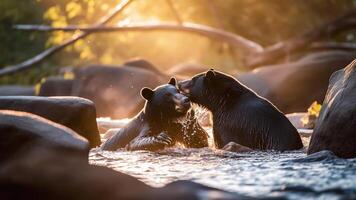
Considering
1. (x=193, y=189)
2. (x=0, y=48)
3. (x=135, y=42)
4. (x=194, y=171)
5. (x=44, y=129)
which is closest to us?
(x=193, y=189)

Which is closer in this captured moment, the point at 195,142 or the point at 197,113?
the point at 195,142

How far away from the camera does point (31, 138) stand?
4945 mm

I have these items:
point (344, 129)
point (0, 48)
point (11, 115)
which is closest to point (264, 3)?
point (0, 48)

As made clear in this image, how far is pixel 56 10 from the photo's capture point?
17.7m

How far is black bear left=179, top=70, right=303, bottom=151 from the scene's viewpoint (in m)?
7.86

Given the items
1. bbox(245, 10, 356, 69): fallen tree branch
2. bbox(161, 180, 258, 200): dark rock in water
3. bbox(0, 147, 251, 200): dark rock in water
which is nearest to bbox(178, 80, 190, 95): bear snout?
bbox(0, 147, 251, 200): dark rock in water

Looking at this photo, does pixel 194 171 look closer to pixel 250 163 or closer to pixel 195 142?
pixel 250 163

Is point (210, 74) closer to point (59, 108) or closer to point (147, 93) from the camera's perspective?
point (147, 93)

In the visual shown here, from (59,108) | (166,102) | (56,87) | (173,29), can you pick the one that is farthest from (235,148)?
(56,87)

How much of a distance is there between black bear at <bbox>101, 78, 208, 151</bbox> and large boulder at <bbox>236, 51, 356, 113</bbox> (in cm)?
731

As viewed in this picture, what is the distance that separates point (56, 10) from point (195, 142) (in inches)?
411

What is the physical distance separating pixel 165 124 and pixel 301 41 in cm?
1132

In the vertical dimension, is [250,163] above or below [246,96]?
below

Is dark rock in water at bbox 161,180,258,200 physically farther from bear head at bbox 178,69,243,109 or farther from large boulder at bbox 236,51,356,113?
large boulder at bbox 236,51,356,113
